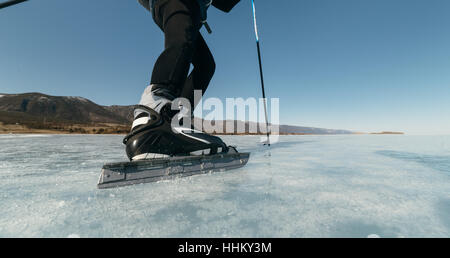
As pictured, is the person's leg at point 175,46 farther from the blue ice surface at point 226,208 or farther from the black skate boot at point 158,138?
the blue ice surface at point 226,208

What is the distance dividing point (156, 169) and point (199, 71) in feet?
3.74

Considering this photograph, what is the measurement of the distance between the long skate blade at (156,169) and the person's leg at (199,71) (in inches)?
28.1

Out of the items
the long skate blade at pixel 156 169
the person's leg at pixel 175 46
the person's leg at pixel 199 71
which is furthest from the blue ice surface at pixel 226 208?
the person's leg at pixel 199 71

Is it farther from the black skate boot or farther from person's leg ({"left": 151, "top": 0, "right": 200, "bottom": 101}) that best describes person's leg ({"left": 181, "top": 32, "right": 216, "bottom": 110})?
the black skate boot

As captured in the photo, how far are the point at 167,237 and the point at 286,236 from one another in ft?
1.01

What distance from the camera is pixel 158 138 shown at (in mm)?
1018

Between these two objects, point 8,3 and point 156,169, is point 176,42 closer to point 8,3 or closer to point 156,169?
point 156,169

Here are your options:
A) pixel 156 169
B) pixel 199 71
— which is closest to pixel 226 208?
pixel 156 169

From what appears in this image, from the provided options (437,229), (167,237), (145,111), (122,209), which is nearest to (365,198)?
(437,229)

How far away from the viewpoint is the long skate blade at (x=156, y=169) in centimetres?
77

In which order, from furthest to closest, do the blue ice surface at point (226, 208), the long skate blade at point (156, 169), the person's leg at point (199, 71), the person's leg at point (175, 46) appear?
the person's leg at point (199, 71) < the person's leg at point (175, 46) < the long skate blade at point (156, 169) < the blue ice surface at point (226, 208)

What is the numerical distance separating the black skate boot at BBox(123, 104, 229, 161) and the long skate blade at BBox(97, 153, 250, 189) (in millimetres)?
111
